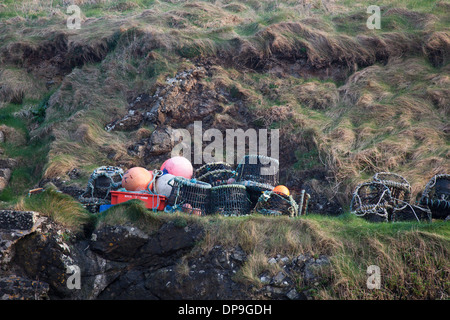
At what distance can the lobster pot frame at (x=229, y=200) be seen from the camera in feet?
24.0

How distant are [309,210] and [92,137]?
16.1 feet

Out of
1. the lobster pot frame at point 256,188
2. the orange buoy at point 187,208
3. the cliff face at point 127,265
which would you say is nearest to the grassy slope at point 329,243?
the cliff face at point 127,265

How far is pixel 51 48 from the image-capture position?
13.7 metres

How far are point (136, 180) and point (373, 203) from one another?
3804mm

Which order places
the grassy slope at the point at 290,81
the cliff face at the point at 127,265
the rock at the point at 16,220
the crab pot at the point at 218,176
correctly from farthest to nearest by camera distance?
the grassy slope at the point at 290,81
the crab pot at the point at 218,176
the rock at the point at 16,220
the cliff face at the point at 127,265

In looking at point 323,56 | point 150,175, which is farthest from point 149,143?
point 323,56

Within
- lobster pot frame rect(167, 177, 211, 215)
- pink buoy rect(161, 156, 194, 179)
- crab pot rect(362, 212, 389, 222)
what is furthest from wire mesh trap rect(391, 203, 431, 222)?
pink buoy rect(161, 156, 194, 179)

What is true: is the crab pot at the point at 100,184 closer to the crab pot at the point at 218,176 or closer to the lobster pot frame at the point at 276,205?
the crab pot at the point at 218,176

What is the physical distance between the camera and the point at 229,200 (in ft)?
24.1

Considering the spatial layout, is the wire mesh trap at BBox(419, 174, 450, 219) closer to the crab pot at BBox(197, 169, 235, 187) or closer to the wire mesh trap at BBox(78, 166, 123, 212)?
the crab pot at BBox(197, 169, 235, 187)

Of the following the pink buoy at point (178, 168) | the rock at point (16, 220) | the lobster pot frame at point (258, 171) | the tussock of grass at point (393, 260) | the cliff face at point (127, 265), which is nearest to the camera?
the tussock of grass at point (393, 260)

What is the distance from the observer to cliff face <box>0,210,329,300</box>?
6.02 metres

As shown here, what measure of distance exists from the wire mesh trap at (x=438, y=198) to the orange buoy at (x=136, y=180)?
436cm

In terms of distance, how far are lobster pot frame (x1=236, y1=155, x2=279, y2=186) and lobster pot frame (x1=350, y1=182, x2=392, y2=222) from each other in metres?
1.39
